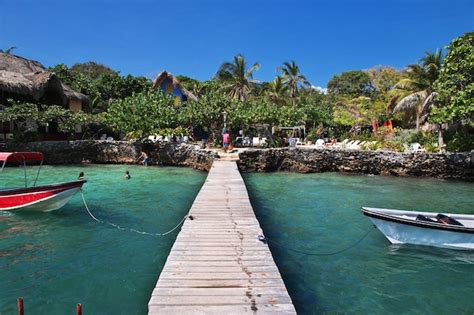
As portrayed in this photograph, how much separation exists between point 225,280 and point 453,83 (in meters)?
18.6

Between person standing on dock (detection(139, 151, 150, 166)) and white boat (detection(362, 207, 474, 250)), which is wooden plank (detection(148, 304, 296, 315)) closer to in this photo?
white boat (detection(362, 207, 474, 250))

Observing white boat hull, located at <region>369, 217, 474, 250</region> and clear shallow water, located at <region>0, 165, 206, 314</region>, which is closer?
clear shallow water, located at <region>0, 165, 206, 314</region>

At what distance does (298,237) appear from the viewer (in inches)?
392

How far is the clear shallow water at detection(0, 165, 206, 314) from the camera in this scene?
6227 mm

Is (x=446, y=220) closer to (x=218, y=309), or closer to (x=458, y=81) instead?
(x=218, y=309)

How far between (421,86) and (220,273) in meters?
30.9

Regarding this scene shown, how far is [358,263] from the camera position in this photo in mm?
8148

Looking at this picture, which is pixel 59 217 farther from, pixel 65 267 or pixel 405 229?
pixel 405 229

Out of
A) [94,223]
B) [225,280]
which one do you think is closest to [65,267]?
[94,223]

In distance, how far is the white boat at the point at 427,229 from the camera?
329 inches

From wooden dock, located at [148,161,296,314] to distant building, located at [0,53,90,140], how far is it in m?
23.6

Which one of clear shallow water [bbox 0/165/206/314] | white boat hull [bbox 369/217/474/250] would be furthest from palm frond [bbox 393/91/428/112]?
white boat hull [bbox 369/217/474/250]

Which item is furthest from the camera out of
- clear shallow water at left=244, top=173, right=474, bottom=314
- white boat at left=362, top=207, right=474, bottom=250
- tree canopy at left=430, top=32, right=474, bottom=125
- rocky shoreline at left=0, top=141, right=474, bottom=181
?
rocky shoreline at left=0, top=141, right=474, bottom=181

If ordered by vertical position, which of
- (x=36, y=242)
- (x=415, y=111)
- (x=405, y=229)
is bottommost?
(x=36, y=242)
